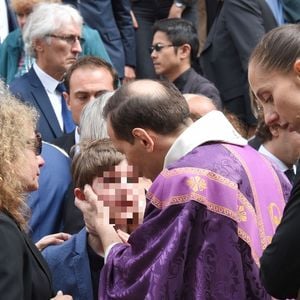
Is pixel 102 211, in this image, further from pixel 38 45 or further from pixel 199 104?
pixel 38 45

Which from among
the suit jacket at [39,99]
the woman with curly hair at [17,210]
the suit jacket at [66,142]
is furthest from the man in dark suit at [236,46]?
the woman with curly hair at [17,210]

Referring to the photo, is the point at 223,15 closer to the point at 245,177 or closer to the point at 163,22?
the point at 163,22

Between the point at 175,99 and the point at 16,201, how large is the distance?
0.71 meters

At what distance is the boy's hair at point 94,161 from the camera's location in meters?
4.05

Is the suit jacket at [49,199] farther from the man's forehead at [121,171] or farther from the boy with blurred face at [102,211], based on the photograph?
the man's forehead at [121,171]

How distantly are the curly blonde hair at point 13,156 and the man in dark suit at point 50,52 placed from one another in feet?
8.77

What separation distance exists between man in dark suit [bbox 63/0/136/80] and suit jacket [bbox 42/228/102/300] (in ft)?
14.0

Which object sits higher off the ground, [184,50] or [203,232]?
[203,232]

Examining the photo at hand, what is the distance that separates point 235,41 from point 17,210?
444 cm

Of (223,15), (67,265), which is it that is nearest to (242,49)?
(223,15)

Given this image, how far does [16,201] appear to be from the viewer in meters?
3.54

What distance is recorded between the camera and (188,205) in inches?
129

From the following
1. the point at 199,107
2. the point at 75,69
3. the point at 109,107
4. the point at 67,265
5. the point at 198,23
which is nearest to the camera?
the point at 109,107

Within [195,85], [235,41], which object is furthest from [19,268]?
[235,41]
